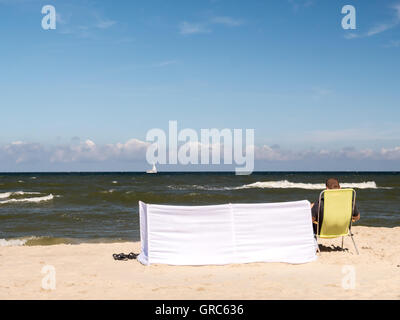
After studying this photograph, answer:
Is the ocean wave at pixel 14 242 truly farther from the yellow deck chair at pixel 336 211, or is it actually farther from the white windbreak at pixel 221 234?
the yellow deck chair at pixel 336 211

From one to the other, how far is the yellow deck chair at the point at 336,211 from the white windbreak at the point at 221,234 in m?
0.64

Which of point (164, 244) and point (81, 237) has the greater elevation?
point (164, 244)

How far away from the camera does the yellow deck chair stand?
7.86 m

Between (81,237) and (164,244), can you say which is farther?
(81,237)

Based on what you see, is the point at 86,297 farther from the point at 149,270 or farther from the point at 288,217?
the point at 288,217

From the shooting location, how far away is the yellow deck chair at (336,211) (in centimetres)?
786

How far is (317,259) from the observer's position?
7.65m

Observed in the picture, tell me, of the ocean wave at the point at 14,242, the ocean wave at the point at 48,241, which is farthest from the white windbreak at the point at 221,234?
the ocean wave at the point at 14,242

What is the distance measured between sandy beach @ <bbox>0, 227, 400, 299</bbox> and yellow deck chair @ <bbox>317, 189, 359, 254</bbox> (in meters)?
0.42

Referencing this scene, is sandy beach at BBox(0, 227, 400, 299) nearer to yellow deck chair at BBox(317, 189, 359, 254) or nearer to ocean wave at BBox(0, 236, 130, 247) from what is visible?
yellow deck chair at BBox(317, 189, 359, 254)

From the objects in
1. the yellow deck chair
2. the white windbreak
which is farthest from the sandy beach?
the yellow deck chair
